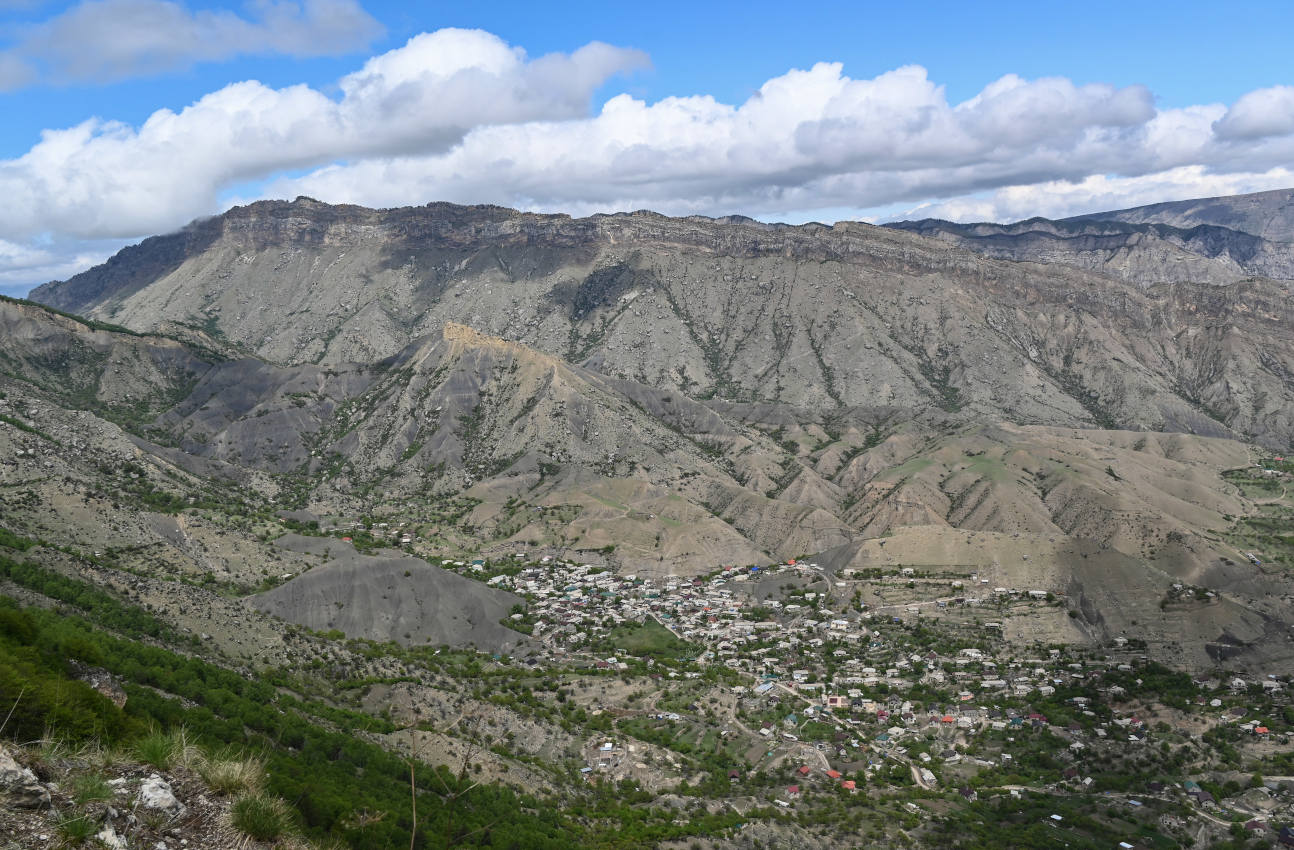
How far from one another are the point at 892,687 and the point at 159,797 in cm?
8406

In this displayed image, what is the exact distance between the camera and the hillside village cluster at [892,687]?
231ft

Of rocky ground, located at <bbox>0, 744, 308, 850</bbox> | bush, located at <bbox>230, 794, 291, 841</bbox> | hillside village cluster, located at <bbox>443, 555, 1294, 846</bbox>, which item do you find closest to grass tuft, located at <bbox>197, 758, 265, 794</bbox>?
rocky ground, located at <bbox>0, 744, 308, 850</bbox>

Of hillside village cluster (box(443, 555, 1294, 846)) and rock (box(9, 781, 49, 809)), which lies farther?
hillside village cluster (box(443, 555, 1294, 846))

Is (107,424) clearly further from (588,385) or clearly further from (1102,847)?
(1102,847)

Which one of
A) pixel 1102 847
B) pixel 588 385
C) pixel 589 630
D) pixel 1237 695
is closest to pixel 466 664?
pixel 589 630

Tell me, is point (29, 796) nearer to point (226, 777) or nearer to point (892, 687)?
point (226, 777)

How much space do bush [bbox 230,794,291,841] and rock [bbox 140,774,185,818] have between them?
0.94 m

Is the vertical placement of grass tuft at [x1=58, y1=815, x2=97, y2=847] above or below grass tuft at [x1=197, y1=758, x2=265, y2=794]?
above

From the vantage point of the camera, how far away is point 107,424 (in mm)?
126062

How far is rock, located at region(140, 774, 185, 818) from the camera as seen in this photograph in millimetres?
15078

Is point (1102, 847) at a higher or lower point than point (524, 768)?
lower

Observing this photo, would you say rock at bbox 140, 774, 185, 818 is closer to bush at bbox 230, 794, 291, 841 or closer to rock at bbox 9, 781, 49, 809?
bush at bbox 230, 794, 291, 841

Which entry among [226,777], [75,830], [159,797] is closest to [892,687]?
[226,777]

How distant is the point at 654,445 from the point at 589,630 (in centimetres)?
6891
